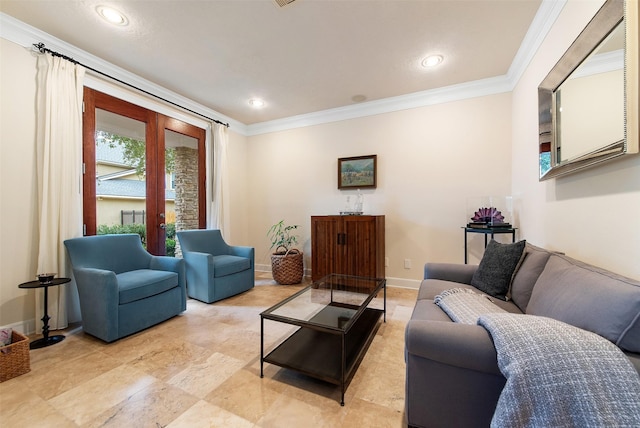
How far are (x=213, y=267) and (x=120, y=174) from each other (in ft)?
5.02

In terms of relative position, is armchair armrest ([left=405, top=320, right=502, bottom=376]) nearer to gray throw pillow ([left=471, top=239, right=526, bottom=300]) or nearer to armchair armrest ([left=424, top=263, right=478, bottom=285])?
gray throw pillow ([left=471, top=239, right=526, bottom=300])

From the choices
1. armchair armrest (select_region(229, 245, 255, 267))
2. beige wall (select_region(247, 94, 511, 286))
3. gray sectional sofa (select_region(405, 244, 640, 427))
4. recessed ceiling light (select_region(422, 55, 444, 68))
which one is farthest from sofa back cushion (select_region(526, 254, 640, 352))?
armchair armrest (select_region(229, 245, 255, 267))

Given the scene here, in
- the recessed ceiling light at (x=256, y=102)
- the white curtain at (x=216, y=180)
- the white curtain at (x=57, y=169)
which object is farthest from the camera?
the white curtain at (x=216, y=180)

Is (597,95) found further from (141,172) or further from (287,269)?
(141,172)

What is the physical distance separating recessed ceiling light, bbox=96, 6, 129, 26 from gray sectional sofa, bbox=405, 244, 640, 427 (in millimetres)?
3118

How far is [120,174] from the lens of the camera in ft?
9.71

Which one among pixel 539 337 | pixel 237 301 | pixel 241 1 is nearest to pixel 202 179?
pixel 237 301

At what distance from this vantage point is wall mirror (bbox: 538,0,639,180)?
3.75 feet

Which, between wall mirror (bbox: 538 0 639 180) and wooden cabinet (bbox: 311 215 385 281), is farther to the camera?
wooden cabinet (bbox: 311 215 385 281)

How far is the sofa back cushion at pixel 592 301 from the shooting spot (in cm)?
86

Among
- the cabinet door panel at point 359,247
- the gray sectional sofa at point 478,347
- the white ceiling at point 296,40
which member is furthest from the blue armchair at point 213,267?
the gray sectional sofa at point 478,347

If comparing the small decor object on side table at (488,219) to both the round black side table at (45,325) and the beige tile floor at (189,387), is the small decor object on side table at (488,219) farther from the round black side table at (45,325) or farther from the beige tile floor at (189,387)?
the round black side table at (45,325)

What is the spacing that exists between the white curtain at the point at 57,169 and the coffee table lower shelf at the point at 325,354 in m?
2.22

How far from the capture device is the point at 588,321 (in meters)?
0.97
